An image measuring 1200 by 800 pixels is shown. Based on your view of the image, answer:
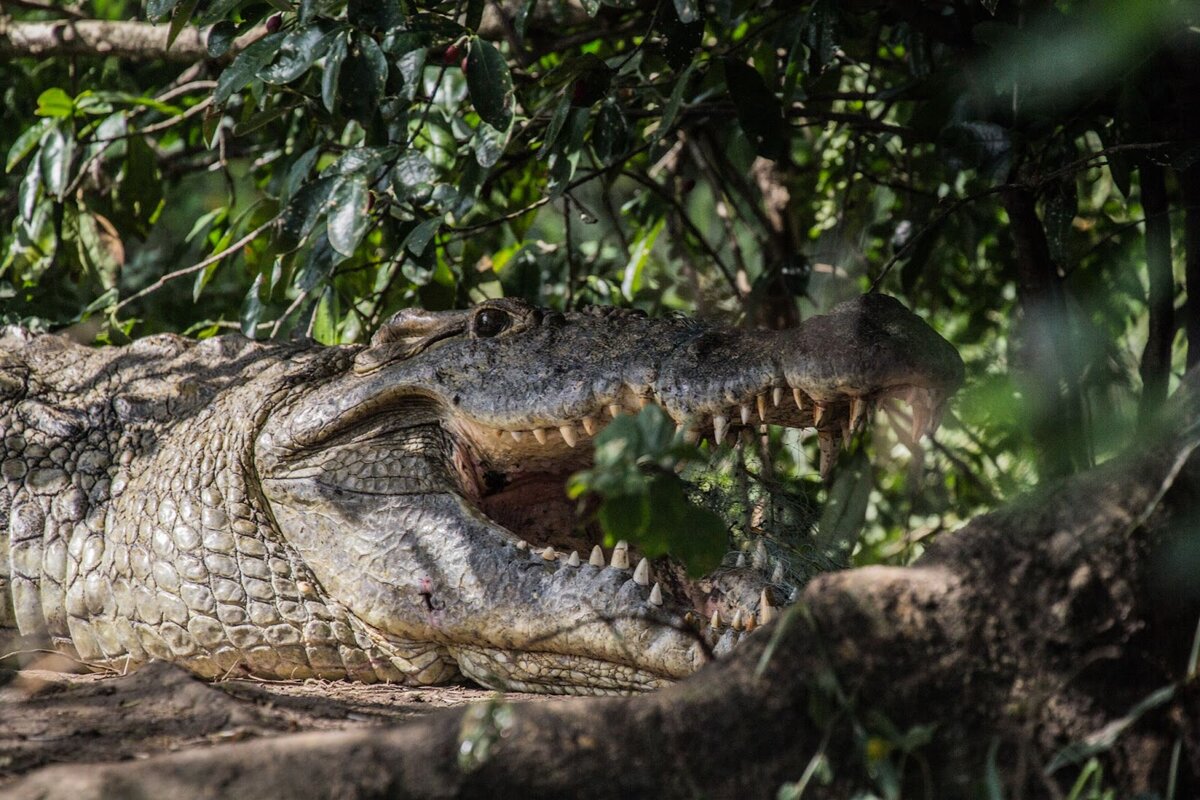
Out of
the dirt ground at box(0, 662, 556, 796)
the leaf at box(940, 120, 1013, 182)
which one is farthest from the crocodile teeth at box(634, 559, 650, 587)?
the leaf at box(940, 120, 1013, 182)

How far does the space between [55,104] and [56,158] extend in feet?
0.62

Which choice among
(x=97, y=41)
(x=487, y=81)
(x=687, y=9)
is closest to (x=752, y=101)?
(x=687, y=9)

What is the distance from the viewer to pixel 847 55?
423cm

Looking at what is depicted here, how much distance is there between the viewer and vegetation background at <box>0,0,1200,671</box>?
9.36 feet

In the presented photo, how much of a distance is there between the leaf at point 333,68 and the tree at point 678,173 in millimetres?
16

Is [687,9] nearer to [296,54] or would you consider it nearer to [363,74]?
[363,74]

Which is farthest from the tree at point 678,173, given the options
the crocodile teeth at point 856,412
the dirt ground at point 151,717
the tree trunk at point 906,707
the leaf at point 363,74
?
the dirt ground at point 151,717

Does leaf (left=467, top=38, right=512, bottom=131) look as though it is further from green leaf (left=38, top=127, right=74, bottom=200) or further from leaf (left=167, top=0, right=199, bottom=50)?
green leaf (left=38, top=127, right=74, bottom=200)

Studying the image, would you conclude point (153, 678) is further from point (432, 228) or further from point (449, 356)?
point (432, 228)

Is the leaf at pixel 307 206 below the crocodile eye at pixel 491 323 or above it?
above

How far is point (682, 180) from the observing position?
16.0 feet

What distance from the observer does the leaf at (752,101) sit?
10.8 ft

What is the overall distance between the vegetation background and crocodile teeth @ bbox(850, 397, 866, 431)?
0.41 m

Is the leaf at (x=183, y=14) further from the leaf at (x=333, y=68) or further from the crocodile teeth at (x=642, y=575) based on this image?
the crocodile teeth at (x=642, y=575)
